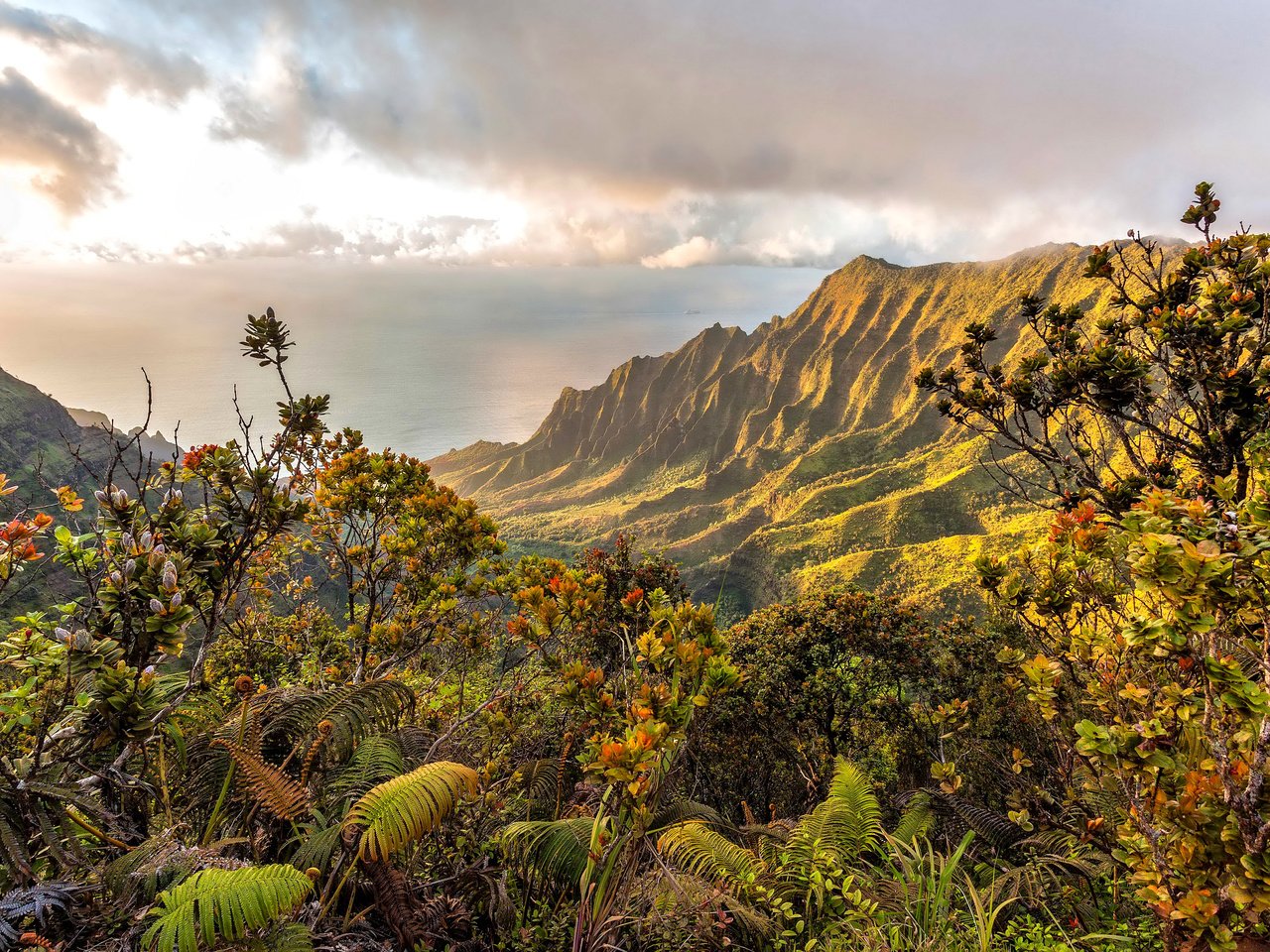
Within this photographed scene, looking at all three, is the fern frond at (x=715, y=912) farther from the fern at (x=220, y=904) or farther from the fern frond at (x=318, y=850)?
the fern at (x=220, y=904)

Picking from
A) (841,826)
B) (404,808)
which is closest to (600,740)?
(404,808)

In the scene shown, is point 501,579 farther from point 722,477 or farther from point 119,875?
point 722,477

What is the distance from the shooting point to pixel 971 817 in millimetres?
5051

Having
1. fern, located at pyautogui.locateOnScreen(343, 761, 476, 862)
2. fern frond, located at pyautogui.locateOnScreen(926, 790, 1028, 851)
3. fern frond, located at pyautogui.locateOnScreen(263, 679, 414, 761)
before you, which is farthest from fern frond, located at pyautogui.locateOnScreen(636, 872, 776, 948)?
fern frond, located at pyautogui.locateOnScreen(926, 790, 1028, 851)

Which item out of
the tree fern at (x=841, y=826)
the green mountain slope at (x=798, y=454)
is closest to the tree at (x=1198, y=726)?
the tree fern at (x=841, y=826)

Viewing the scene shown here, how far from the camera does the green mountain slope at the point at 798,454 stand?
5909 cm

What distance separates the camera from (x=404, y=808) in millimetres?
2545

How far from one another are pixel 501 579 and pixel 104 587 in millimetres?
3903

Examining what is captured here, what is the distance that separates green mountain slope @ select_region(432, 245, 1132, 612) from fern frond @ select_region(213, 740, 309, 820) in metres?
37.2

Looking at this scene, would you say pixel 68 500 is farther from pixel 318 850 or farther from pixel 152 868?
pixel 318 850

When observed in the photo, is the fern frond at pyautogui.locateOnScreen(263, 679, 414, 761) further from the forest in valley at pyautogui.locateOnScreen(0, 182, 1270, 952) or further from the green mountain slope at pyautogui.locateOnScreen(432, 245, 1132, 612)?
the green mountain slope at pyautogui.locateOnScreen(432, 245, 1132, 612)

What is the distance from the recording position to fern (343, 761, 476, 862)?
2463 millimetres

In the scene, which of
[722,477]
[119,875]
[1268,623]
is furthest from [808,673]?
[722,477]

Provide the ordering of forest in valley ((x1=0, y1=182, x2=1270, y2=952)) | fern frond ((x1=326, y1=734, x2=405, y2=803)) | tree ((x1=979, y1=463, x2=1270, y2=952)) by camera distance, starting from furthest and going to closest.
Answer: fern frond ((x1=326, y1=734, x2=405, y2=803)), forest in valley ((x1=0, y1=182, x2=1270, y2=952)), tree ((x1=979, y1=463, x2=1270, y2=952))
